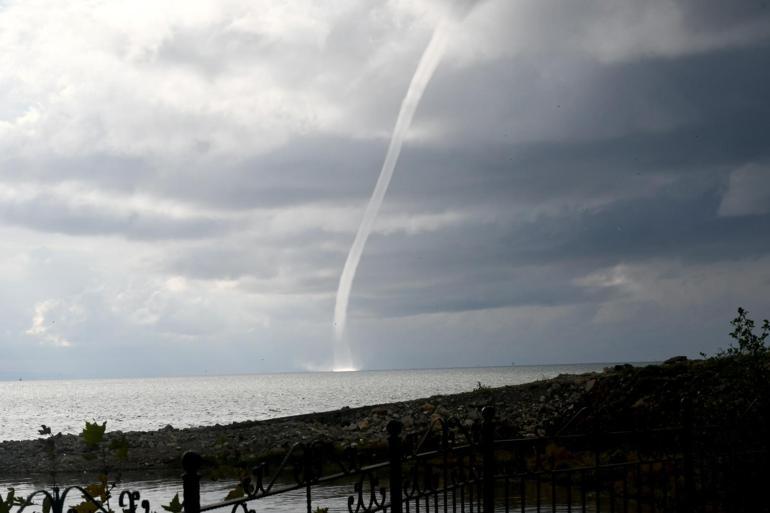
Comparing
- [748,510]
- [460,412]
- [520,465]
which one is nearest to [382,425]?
[460,412]

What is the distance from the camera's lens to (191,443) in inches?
1499

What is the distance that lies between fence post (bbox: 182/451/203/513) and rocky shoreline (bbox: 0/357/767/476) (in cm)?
1484

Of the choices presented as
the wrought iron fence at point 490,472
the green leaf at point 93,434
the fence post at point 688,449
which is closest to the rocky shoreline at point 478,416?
the wrought iron fence at point 490,472

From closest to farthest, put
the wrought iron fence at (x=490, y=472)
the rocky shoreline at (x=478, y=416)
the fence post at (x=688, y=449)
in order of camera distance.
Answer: the wrought iron fence at (x=490, y=472) → the fence post at (x=688, y=449) → the rocky shoreline at (x=478, y=416)

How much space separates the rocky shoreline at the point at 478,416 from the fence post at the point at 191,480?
14842 millimetres

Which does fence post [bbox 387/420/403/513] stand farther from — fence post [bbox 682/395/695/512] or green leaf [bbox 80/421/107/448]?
fence post [bbox 682/395/695/512]

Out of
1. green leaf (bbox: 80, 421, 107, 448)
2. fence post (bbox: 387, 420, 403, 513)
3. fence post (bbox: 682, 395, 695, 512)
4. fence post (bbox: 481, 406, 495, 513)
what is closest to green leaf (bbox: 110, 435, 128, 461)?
green leaf (bbox: 80, 421, 107, 448)

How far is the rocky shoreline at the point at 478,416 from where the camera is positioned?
80.8 ft

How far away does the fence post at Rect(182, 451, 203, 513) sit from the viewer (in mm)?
5532

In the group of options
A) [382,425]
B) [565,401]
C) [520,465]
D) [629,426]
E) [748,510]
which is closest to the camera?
[520,465]

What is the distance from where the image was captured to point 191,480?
556 cm

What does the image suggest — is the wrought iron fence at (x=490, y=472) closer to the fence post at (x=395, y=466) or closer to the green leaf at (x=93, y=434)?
the fence post at (x=395, y=466)

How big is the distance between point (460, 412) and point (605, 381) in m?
10.5

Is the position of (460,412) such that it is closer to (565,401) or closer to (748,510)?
(565,401)
